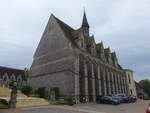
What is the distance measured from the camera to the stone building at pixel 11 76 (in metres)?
55.5

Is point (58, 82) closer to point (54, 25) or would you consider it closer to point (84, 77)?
point (84, 77)

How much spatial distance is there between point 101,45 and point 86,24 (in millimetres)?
8539

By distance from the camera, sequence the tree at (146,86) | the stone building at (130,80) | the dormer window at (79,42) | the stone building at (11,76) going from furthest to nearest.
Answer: the tree at (146,86), the stone building at (11,76), the stone building at (130,80), the dormer window at (79,42)

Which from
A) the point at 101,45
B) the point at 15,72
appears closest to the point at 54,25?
the point at 101,45

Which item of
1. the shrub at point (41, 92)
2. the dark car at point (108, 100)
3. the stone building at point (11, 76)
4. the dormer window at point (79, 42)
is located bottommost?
the dark car at point (108, 100)

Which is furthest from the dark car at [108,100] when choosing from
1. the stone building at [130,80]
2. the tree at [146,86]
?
the tree at [146,86]

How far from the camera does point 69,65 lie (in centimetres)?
3002

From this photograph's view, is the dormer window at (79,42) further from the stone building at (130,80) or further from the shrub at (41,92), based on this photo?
the stone building at (130,80)

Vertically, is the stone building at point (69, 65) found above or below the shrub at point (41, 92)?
above

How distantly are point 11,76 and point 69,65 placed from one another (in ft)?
118

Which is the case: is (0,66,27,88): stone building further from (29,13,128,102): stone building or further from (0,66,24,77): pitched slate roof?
(29,13,128,102): stone building

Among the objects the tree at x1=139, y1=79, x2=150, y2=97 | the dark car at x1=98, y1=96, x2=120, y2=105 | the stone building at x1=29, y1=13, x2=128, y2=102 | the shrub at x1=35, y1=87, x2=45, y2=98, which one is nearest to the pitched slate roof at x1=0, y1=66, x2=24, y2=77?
the stone building at x1=29, y1=13, x2=128, y2=102

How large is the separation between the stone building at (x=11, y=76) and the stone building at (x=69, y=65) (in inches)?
913

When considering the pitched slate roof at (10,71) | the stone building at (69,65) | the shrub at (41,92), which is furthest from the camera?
the pitched slate roof at (10,71)
